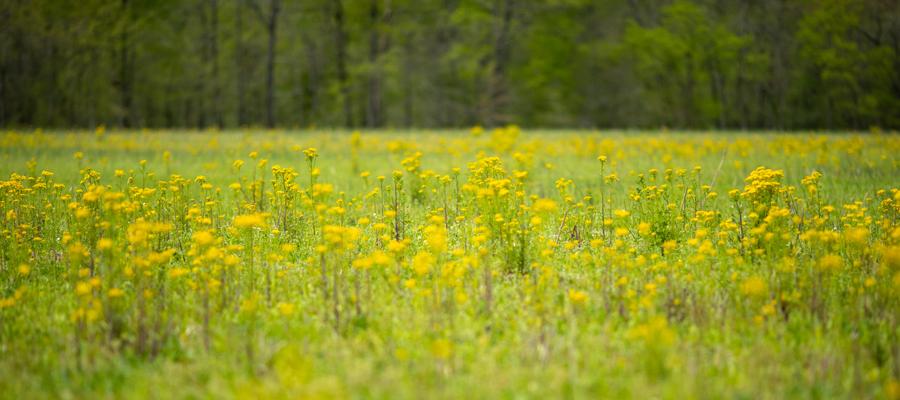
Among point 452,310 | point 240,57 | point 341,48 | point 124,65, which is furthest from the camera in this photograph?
point 240,57

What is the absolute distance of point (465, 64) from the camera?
33.3 m

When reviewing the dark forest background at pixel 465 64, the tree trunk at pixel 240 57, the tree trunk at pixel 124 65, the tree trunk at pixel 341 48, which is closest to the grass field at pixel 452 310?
the dark forest background at pixel 465 64

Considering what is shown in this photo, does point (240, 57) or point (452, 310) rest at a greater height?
point (240, 57)

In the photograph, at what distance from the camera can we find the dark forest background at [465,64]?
2709 centimetres

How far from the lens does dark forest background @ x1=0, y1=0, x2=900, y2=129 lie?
27094 millimetres

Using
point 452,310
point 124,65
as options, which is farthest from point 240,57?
point 452,310

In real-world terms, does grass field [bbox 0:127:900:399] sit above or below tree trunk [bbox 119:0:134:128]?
below

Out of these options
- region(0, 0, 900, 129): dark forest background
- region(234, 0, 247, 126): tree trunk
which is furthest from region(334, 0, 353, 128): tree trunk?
region(234, 0, 247, 126): tree trunk

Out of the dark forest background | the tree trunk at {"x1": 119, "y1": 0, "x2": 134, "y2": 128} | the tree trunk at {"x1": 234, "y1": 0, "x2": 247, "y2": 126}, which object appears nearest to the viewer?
the tree trunk at {"x1": 119, "y1": 0, "x2": 134, "y2": 128}

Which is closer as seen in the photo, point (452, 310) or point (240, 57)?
point (452, 310)

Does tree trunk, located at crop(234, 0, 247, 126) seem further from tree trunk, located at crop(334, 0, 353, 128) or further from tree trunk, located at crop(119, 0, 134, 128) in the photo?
tree trunk, located at crop(119, 0, 134, 128)

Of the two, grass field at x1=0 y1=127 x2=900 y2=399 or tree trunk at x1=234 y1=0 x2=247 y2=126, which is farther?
tree trunk at x1=234 y1=0 x2=247 y2=126

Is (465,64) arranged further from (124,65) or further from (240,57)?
(124,65)

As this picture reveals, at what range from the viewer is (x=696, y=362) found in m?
2.90
